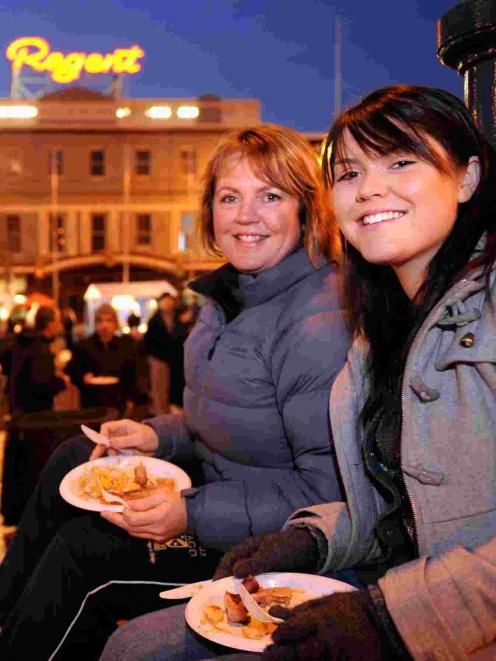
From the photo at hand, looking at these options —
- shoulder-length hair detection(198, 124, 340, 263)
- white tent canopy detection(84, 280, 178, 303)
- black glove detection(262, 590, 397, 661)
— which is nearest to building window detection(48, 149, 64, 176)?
white tent canopy detection(84, 280, 178, 303)

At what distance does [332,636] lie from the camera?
1509 mm

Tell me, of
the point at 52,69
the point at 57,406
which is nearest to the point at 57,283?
the point at 52,69

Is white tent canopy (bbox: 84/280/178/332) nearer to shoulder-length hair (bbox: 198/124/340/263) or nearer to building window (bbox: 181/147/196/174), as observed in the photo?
building window (bbox: 181/147/196/174)

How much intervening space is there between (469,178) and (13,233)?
37.6 m

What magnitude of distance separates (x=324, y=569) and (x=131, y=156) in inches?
1462

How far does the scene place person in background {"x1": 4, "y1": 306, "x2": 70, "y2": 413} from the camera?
6.82m

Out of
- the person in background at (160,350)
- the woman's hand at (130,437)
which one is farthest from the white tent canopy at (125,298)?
the woman's hand at (130,437)

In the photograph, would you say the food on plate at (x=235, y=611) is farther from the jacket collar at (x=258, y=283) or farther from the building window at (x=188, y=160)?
the building window at (x=188, y=160)

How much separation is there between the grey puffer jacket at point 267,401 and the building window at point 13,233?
35917 millimetres

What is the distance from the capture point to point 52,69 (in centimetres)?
4394

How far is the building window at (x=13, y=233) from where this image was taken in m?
37.1

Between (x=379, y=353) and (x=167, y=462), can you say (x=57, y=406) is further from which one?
(x=379, y=353)

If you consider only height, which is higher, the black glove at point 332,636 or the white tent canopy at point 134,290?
the black glove at point 332,636

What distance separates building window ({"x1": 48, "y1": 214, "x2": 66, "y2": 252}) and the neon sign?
10714mm
